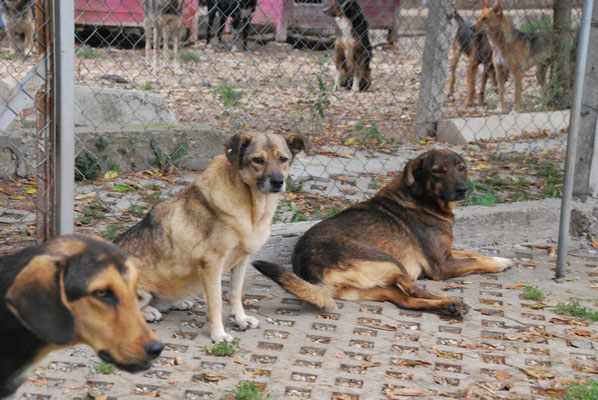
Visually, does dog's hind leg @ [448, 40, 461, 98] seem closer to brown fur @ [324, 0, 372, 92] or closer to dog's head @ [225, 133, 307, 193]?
brown fur @ [324, 0, 372, 92]

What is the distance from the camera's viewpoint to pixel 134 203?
20.9 feet

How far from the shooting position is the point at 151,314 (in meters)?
4.76

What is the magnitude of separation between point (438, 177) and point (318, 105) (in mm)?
3116

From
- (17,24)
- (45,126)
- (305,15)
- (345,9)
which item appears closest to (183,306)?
(45,126)

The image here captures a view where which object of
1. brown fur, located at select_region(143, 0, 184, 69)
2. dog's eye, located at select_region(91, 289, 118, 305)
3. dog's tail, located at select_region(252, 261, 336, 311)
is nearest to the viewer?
dog's eye, located at select_region(91, 289, 118, 305)

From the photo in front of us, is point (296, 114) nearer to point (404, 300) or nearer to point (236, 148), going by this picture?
point (404, 300)

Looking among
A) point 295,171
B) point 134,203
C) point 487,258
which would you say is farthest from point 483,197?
point 134,203

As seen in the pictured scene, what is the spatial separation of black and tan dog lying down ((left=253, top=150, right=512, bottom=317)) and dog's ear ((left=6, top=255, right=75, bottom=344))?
2.26 meters

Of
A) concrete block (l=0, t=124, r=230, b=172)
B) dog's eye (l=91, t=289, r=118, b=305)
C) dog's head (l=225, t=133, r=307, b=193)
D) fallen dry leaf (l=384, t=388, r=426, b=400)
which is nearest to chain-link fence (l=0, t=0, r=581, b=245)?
concrete block (l=0, t=124, r=230, b=172)

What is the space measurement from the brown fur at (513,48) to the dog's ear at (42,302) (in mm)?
9167

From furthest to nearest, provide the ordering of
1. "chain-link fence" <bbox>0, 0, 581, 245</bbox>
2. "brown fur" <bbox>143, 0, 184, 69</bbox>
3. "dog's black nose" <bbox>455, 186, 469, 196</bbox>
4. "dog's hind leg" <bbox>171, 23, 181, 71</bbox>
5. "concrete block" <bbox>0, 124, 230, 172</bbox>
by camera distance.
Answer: "brown fur" <bbox>143, 0, 184, 69</bbox>, "dog's hind leg" <bbox>171, 23, 181, 71</bbox>, "chain-link fence" <bbox>0, 0, 581, 245</bbox>, "concrete block" <bbox>0, 124, 230, 172</bbox>, "dog's black nose" <bbox>455, 186, 469, 196</bbox>

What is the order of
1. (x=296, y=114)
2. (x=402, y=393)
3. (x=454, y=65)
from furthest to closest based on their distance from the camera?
(x=454, y=65)
(x=296, y=114)
(x=402, y=393)

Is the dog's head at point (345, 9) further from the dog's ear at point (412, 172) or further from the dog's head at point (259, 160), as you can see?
the dog's head at point (259, 160)

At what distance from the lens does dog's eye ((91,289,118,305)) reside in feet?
9.63
